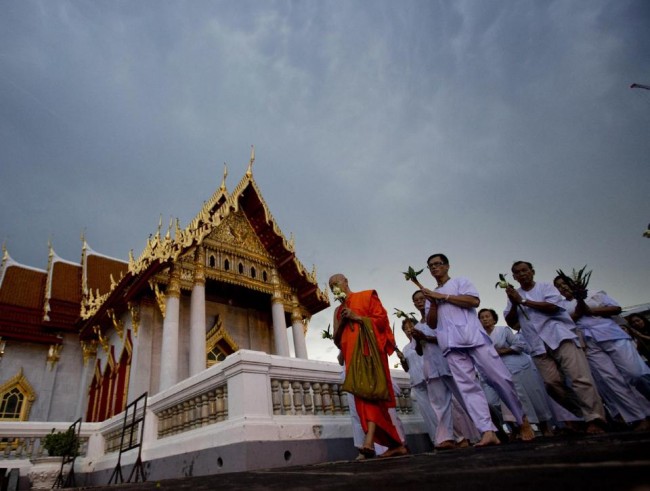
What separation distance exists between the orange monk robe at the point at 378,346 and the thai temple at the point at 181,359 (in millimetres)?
1149

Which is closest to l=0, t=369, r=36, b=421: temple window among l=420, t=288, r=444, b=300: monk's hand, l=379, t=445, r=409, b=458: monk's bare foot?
l=379, t=445, r=409, b=458: monk's bare foot

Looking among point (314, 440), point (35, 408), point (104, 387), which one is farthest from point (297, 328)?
point (35, 408)

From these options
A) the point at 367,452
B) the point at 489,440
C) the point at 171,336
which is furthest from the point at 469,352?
the point at 171,336

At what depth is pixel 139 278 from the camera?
9.26 m

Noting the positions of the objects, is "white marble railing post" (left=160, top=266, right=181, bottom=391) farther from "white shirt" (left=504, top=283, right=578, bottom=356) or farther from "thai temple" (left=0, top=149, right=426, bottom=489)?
"white shirt" (left=504, top=283, right=578, bottom=356)

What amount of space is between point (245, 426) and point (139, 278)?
647cm

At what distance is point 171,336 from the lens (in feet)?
29.1

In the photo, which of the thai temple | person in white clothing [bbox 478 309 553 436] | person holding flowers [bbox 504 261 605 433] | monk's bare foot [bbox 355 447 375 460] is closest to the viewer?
monk's bare foot [bbox 355 447 375 460]

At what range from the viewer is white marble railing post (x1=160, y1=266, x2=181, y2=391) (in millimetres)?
8313

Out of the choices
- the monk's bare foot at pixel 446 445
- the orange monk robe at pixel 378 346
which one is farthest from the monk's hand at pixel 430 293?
the monk's bare foot at pixel 446 445

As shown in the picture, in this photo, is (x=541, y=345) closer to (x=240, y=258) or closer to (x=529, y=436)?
(x=529, y=436)

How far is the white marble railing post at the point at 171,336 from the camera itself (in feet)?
27.3

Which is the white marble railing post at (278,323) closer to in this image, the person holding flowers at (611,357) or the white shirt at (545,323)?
the white shirt at (545,323)

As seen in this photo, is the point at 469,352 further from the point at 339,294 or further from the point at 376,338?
the point at 339,294
